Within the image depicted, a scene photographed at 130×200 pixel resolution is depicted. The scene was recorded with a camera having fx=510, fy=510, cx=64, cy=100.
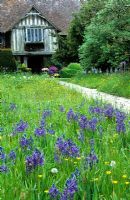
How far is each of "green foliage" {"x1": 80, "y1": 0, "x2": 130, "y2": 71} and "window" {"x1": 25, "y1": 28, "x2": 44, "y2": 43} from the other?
19.5m

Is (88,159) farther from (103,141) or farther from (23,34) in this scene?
(23,34)

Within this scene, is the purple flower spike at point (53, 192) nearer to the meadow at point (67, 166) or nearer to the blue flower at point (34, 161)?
the meadow at point (67, 166)

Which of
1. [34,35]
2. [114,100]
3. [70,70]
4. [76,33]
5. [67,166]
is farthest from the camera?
[34,35]

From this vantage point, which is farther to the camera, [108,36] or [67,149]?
[108,36]

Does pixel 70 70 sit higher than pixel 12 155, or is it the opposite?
pixel 12 155

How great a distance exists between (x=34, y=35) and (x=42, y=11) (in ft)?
8.43

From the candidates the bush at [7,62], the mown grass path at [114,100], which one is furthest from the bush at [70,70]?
the mown grass path at [114,100]

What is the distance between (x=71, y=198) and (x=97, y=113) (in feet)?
13.1

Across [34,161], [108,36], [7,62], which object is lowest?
[7,62]

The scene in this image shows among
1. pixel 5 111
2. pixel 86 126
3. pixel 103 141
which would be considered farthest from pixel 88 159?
pixel 5 111

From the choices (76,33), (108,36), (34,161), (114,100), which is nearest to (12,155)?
(34,161)

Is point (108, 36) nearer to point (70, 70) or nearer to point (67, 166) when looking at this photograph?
point (70, 70)

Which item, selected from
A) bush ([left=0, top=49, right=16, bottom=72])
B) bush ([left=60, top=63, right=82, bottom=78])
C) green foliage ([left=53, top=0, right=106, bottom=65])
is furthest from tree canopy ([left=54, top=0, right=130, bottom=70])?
bush ([left=0, top=49, right=16, bottom=72])

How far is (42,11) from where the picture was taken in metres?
48.2
